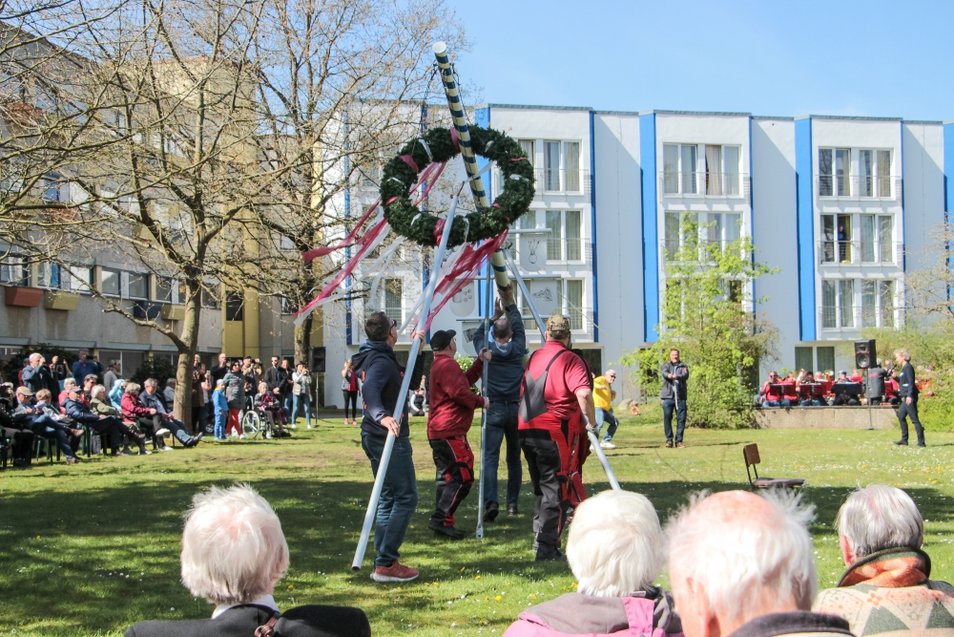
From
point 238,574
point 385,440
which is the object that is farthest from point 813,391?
point 238,574

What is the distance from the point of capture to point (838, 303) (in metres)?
57.5

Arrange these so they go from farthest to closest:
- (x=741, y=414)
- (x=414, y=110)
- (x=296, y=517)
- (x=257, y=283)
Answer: (x=741, y=414) < (x=414, y=110) < (x=257, y=283) < (x=296, y=517)

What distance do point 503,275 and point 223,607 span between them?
7538mm

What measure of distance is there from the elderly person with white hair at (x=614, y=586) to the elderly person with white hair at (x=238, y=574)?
706 millimetres

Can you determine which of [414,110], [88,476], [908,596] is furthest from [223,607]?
[414,110]

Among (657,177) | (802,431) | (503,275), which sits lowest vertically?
(802,431)

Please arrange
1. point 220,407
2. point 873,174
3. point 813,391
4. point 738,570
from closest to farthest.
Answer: point 738,570 < point 220,407 < point 813,391 < point 873,174

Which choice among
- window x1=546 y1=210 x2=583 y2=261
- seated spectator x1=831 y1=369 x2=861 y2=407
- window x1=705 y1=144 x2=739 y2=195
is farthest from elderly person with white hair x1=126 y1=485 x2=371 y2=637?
window x1=705 y1=144 x2=739 y2=195

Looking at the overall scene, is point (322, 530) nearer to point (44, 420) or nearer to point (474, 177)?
point (474, 177)

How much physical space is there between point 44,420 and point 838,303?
4719cm

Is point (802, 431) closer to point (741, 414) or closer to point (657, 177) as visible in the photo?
point (741, 414)

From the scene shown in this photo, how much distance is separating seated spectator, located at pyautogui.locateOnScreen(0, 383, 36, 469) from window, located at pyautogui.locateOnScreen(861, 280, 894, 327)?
4802 cm

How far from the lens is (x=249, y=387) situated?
27906mm

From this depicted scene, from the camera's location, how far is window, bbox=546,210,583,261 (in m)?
55.2
